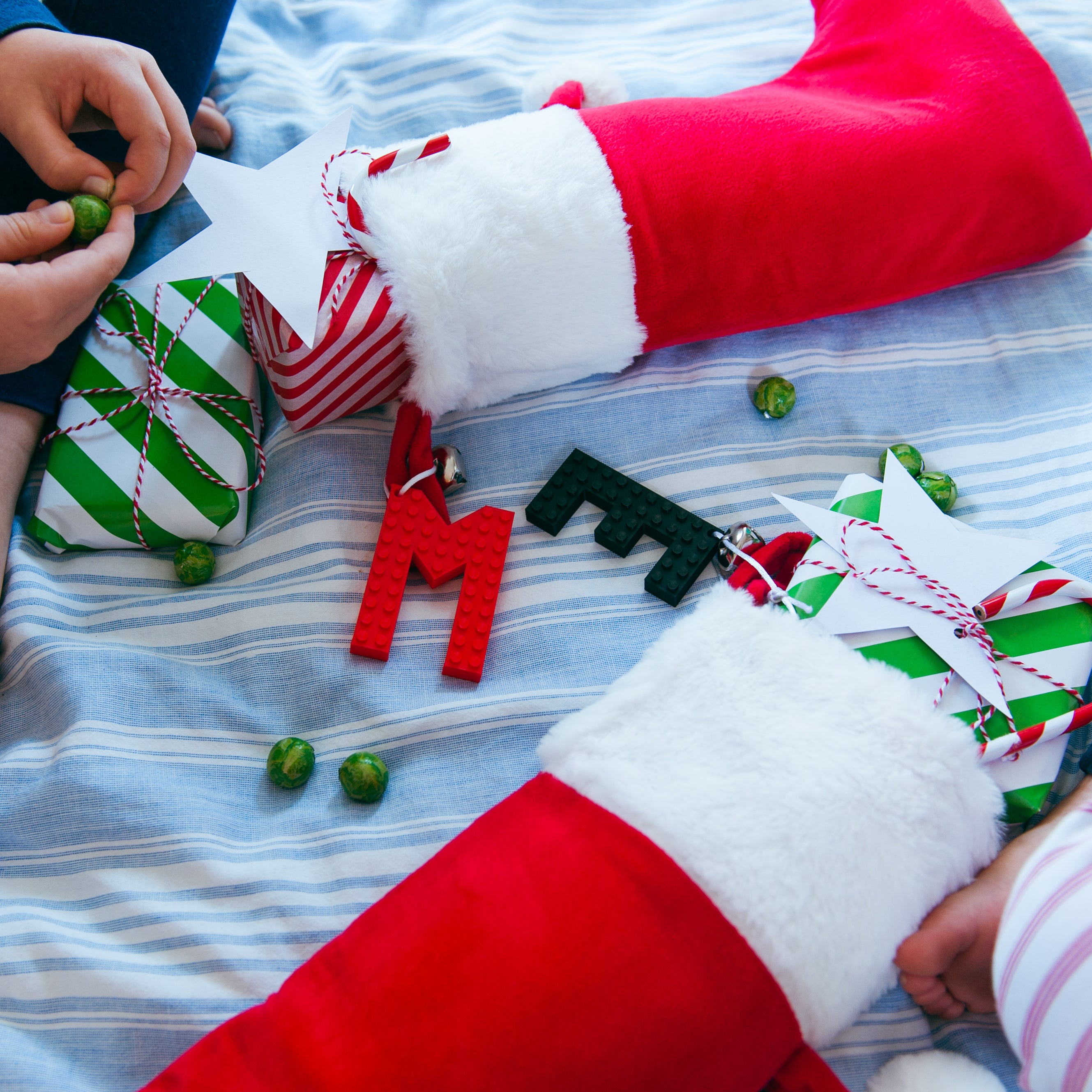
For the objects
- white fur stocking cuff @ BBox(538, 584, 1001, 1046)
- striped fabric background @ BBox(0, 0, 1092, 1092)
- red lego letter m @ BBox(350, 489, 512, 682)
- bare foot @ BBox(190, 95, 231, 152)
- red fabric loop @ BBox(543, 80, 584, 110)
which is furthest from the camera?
bare foot @ BBox(190, 95, 231, 152)

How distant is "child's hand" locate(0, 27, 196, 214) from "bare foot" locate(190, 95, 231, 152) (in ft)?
0.84

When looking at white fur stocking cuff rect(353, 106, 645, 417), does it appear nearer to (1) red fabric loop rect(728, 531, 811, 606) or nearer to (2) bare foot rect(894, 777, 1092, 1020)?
(1) red fabric loop rect(728, 531, 811, 606)

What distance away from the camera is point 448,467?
2.53ft

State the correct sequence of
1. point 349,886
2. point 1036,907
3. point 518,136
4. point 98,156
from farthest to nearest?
point 98,156
point 518,136
point 349,886
point 1036,907

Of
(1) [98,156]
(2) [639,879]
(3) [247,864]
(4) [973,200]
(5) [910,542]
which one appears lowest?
(3) [247,864]

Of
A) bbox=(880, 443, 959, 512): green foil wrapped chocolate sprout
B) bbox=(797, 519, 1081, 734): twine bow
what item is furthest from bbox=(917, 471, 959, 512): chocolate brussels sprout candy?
bbox=(797, 519, 1081, 734): twine bow

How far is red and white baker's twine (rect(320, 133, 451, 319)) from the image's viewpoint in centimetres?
70

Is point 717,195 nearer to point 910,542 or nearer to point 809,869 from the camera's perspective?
point 910,542

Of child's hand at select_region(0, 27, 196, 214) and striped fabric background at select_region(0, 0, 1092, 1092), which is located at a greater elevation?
child's hand at select_region(0, 27, 196, 214)

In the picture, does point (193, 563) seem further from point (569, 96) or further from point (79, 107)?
point (569, 96)

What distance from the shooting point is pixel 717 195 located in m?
0.75

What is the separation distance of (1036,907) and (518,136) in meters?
0.72

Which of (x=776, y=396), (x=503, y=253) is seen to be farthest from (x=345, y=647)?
(x=776, y=396)

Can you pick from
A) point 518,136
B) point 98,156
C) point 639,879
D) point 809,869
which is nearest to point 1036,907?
point 809,869
